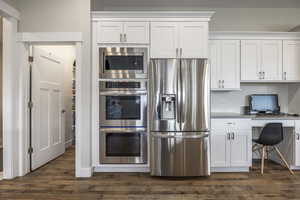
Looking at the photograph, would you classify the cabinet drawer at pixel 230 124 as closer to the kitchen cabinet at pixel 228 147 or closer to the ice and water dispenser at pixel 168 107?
the kitchen cabinet at pixel 228 147

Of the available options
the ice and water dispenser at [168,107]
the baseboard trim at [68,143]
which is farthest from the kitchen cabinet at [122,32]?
the baseboard trim at [68,143]

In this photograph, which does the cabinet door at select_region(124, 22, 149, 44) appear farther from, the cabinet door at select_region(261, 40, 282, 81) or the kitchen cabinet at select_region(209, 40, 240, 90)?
the cabinet door at select_region(261, 40, 282, 81)

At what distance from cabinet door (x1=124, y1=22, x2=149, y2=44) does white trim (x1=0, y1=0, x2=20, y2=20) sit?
160 cm

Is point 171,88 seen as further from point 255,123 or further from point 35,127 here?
point 35,127

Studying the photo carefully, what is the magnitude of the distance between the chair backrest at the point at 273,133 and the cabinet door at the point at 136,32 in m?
2.31

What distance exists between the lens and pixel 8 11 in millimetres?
3338

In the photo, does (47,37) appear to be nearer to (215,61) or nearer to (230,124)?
(215,61)

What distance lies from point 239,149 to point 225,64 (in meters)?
1.45

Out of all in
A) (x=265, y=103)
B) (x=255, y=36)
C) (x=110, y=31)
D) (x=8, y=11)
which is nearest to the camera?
(x=8, y=11)

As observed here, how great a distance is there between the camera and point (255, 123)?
3.90 m

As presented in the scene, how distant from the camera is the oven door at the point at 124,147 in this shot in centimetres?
364

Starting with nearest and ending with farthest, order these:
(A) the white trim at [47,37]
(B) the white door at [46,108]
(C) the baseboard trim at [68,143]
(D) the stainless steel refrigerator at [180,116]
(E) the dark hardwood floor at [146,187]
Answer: (E) the dark hardwood floor at [146,187] → (D) the stainless steel refrigerator at [180,116] → (A) the white trim at [47,37] → (B) the white door at [46,108] → (C) the baseboard trim at [68,143]

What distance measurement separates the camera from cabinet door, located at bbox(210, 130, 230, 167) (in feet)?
12.3

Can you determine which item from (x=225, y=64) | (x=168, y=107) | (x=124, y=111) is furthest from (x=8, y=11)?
(x=225, y=64)
